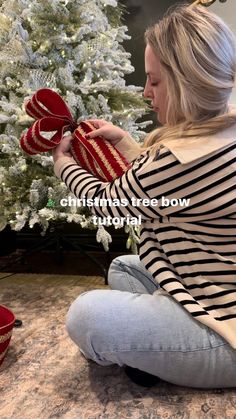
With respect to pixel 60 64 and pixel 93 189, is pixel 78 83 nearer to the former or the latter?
pixel 60 64

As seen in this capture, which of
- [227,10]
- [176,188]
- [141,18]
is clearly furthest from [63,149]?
[227,10]

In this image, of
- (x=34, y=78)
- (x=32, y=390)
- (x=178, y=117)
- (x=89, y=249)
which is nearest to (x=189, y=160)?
(x=178, y=117)

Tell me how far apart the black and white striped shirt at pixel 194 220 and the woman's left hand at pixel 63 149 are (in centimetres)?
21

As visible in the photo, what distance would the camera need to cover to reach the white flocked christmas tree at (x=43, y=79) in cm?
150

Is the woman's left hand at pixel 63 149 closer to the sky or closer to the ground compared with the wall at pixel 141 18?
closer to the ground

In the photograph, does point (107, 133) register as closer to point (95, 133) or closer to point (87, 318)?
point (95, 133)

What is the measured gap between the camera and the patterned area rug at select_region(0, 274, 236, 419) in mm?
783

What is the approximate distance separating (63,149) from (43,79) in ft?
1.86

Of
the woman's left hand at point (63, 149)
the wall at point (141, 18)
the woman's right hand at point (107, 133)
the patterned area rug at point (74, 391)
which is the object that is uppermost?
the wall at point (141, 18)

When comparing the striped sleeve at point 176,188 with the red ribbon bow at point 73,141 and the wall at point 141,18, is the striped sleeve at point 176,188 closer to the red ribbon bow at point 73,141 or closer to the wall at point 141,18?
the red ribbon bow at point 73,141

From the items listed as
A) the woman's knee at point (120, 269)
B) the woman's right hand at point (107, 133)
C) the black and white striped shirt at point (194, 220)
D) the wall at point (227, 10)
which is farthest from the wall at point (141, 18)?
the black and white striped shirt at point (194, 220)

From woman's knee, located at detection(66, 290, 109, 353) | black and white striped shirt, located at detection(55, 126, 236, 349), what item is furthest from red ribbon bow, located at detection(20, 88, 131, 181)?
woman's knee, located at detection(66, 290, 109, 353)

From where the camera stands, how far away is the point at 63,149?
3.48 ft

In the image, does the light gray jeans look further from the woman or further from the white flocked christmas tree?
the white flocked christmas tree
